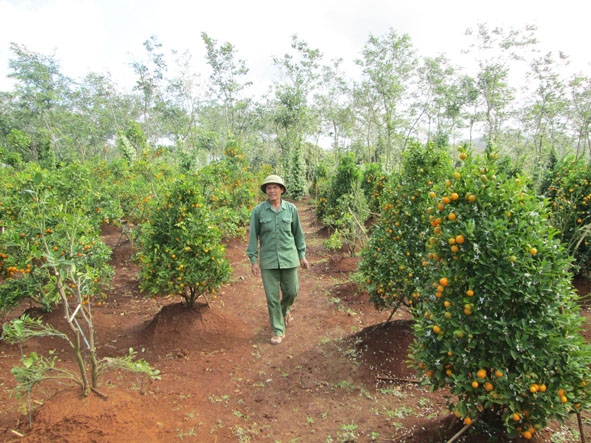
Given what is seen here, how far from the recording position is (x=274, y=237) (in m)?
4.33

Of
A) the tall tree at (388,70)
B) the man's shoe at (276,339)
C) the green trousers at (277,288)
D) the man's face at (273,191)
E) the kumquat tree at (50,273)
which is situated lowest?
the man's shoe at (276,339)

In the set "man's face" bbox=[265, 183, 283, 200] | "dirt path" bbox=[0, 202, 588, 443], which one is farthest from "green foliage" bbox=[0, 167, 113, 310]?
"man's face" bbox=[265, 183, 283, 200]

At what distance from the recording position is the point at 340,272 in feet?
23.4

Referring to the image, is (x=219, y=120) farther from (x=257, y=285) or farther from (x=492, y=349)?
(x=492, y=349)

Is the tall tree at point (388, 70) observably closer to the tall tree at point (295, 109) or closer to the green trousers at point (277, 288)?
the tall tree at point (295, 109)

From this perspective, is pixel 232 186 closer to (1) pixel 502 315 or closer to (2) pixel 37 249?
(2) pixel 37 249

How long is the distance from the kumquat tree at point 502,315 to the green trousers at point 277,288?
2294 millimetres

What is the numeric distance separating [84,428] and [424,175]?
3.77m

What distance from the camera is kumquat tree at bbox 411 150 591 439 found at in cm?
197

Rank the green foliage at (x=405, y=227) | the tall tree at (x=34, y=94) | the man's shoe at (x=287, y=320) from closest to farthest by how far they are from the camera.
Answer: the green foliage at (x=405, y=227), the man's shoe at (x=287, y=320), the tall tree at (x=34, y=94)

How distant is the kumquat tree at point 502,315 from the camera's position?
1.97 metres

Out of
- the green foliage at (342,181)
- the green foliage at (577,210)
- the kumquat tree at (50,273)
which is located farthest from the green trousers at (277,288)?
the green foliage at (342,181)

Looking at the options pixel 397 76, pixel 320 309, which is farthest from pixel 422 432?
pixel 397 76

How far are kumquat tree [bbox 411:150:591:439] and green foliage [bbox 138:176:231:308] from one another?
2.72 metres
